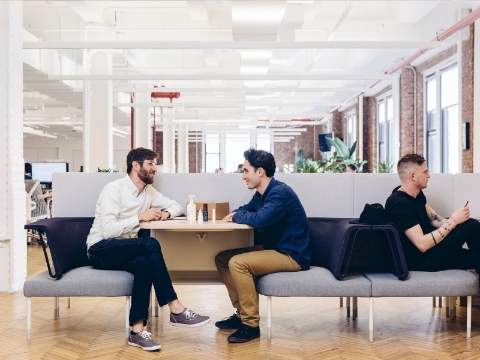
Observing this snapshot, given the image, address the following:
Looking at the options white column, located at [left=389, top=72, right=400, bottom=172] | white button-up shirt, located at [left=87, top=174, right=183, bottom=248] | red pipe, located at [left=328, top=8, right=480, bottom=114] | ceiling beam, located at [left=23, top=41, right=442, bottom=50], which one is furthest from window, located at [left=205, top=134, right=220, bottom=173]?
white button-up shirt, located at [left=87, top=174, right=183, bottom=248]

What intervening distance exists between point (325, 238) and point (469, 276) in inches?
36.1

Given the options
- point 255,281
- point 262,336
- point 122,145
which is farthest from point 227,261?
point 122,145

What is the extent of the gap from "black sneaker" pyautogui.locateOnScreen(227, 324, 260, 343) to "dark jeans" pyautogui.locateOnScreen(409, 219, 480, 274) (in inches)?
42.2

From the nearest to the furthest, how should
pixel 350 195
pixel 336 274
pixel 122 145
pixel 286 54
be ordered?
pixel 336 274
pixel 350 195
pixel 286 54
pixel 122 145

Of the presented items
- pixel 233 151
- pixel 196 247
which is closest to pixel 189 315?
pixel 196 247

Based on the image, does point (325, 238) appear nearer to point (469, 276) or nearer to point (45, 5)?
point (469, 276)

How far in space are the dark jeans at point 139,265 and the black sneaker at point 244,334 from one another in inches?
17.0

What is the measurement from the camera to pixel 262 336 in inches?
139

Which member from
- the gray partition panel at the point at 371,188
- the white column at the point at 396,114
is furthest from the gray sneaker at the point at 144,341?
the white column at the point at 396,114

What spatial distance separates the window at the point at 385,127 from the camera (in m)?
14.6

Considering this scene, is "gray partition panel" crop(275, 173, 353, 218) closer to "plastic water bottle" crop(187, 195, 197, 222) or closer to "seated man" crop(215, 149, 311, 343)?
"seated man" crop(215, 149, 311, 343)

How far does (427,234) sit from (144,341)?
1.83 m

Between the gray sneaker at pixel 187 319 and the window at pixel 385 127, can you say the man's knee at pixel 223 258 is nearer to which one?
the gray sneaker at pixel 187 319

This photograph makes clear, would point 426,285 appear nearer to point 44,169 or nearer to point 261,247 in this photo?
point 261,247
